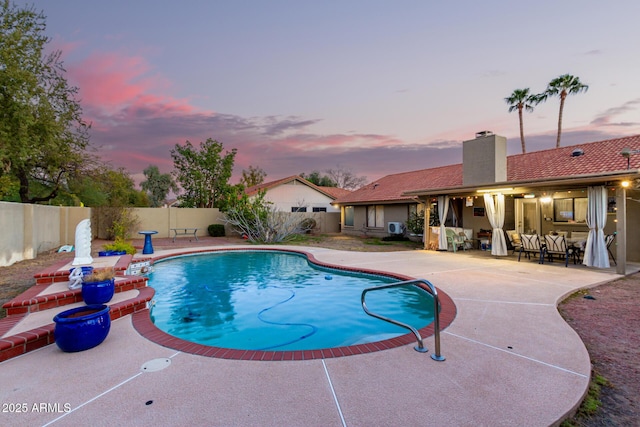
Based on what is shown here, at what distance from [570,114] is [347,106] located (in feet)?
68.3

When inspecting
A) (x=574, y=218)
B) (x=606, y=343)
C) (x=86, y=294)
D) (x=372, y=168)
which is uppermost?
(x=372, y=168)

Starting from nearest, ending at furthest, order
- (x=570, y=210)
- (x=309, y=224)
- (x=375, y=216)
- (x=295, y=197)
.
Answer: (x=570, y=210)
(x=375, y=216)
(x=309, y=224)
(x=295, y=197)

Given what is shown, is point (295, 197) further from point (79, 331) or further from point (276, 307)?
point (79, 331)

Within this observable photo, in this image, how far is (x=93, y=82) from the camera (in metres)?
13.4

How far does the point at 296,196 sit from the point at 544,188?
18.3 m

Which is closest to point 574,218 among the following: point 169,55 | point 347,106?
point 347,106

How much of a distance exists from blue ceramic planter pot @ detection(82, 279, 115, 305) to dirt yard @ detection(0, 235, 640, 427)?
1.33 metres

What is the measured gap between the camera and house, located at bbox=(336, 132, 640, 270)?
29.7 feet

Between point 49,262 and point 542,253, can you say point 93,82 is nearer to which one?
point 49,262

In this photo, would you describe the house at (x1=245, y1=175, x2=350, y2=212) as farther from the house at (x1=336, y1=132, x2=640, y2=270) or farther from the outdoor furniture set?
the outdoor furniture set

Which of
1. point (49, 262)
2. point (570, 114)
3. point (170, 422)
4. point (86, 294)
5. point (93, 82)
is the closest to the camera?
point (170, 422)

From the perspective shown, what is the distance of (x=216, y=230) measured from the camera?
21.0m

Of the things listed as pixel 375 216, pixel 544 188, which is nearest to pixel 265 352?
pixel 544 188

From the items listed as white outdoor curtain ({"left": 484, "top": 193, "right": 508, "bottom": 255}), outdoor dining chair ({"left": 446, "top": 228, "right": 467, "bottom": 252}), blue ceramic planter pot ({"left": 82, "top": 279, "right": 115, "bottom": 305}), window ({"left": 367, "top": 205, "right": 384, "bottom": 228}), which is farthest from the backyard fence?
white outdoor curtain ({"left": 484, "top": 193, "right": 508, "bottom": 255})
